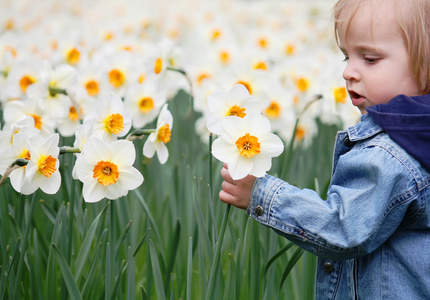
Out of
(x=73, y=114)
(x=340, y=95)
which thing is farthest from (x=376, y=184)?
(x=73, y=114)

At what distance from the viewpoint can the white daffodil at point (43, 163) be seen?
1.68 metres

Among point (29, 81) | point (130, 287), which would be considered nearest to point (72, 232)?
point (130, 287)

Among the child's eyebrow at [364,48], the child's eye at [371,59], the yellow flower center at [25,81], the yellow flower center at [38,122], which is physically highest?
the child's eyebrow at [364,48]

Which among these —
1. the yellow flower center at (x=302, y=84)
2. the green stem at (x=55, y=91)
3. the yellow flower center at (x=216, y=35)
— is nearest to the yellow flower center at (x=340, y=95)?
the yellow flower center at (x=302, y=84)

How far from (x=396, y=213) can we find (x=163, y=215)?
111 centimetres

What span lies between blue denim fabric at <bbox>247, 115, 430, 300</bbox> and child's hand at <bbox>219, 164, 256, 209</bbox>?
0.02 meters

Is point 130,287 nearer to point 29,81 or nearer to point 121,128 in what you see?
point 121,128

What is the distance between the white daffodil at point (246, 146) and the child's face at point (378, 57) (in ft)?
1.06

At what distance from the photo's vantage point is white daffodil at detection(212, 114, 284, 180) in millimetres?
1534

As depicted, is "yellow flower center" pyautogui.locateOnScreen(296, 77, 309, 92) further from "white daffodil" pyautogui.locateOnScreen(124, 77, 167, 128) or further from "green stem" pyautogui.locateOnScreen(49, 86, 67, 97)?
"green stem" pyautogui.locateOnScreen(49, 86, 67, 97)

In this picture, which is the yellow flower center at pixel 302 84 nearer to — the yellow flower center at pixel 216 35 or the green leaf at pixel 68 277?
the yellow flower center at pixel 216 35

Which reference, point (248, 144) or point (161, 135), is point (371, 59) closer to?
point (248, 144)

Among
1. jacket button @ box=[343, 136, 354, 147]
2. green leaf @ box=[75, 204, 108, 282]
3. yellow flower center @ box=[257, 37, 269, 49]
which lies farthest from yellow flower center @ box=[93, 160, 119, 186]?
yellow flower center @ box=[257, 37, 269, 49]

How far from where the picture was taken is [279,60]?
16.0 ft
